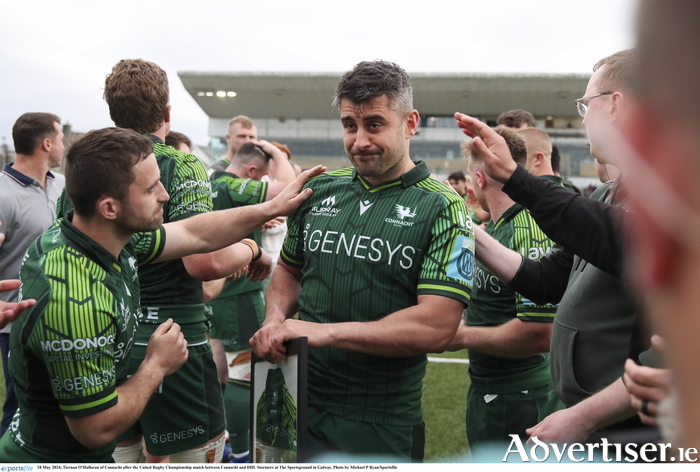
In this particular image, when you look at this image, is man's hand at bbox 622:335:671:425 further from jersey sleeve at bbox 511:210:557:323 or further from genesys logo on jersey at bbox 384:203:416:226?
jersey sleeve at bbox 511:210:557:323

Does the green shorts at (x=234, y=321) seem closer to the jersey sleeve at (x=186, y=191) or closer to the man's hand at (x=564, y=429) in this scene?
Answer: the jersey sleeve at (x=186, y=191)

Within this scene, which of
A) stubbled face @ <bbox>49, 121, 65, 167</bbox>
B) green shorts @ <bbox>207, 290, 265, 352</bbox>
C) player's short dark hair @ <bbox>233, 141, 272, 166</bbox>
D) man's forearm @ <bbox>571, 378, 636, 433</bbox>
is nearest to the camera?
man's forearm @ <bbox>571, 378, 636, 433</bbox>

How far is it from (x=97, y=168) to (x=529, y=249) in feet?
7.11

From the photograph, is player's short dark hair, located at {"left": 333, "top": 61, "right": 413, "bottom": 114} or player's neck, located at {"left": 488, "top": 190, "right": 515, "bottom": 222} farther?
player's neck, located at {"left": 488, "top": 190, "right": 515, "bottom": 222}

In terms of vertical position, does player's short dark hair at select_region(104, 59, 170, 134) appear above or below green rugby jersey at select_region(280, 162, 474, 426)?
above

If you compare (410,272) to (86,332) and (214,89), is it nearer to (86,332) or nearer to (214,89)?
(86,332)

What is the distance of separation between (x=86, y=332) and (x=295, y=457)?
86 centimetres

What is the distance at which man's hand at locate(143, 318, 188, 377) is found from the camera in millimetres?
2293

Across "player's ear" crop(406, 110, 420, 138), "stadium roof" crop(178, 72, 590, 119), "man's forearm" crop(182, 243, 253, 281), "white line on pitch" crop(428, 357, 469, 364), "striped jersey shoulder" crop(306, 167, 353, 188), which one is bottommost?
"white line on pitch" crop(428, 357, 469, 364)

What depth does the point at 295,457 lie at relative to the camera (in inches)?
83.5

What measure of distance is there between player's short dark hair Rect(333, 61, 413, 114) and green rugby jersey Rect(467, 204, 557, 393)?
108 cm

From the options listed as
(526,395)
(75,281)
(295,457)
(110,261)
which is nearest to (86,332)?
(75,281)

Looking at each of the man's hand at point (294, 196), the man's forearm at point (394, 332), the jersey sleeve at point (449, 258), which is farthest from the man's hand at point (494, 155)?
the man's hand at point (294, 196)

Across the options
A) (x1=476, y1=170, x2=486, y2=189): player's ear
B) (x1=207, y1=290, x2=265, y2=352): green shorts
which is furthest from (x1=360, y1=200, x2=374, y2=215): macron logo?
(x1=207, y1=290, x2=265, y2=352): green shorts
